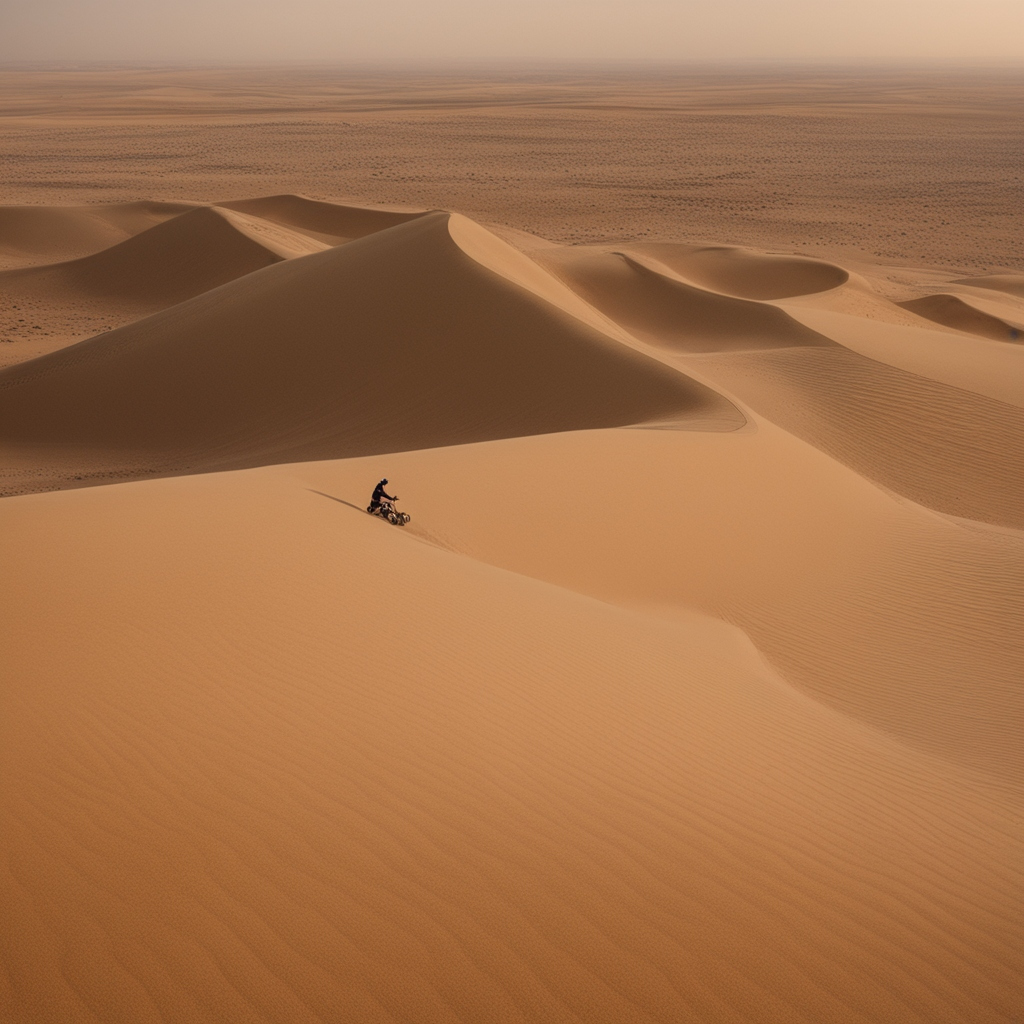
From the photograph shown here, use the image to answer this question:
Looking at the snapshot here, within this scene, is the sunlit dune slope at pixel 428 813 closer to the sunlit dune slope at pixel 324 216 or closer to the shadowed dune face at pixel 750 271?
the shadowed dune face at pixel 750 271

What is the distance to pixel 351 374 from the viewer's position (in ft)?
50.9

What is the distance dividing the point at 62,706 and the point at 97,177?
175 feet

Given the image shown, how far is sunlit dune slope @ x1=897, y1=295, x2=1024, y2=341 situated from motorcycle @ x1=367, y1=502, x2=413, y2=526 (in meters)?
20.1

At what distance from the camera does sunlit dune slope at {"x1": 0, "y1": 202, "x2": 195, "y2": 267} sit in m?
32.2

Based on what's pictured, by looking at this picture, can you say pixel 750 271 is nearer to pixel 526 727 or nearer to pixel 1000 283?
pixel 1000 283

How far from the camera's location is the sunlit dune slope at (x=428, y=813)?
2.78 metres

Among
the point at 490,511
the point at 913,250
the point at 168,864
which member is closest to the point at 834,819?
the point at 168,864

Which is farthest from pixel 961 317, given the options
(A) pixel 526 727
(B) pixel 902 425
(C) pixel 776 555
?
(A) pixel 526 727

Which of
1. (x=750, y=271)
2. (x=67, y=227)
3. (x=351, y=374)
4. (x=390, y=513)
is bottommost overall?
(x=390, y=513)

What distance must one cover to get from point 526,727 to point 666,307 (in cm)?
2053

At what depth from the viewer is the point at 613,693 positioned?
5.15 meters

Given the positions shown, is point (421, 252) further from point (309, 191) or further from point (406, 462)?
point (309, 191)

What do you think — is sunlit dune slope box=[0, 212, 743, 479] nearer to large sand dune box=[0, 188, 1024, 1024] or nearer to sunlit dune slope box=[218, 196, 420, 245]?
large sand dune box=[0, 188, 1024, 1024]

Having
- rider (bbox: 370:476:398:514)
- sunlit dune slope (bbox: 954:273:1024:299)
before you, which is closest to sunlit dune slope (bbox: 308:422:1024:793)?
rider (bbox: 370:476:398:514)
